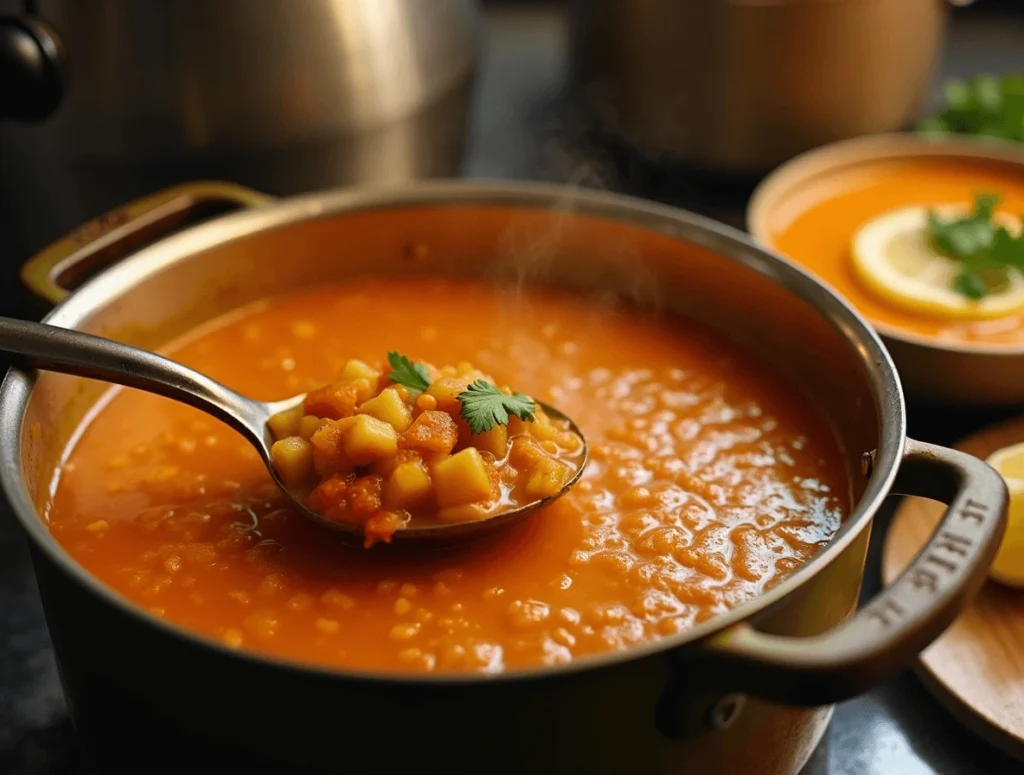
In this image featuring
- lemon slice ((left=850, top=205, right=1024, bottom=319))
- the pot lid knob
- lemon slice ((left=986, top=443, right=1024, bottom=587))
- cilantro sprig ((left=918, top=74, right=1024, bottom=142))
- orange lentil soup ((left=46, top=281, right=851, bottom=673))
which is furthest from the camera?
cilantro sprig ((left=918, top=74, right=1024, bottom=142))

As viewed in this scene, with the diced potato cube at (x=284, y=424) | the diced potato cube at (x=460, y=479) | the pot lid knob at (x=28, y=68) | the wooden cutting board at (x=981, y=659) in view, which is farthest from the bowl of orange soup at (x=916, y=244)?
the pot lid knob at (x=28, y=68)

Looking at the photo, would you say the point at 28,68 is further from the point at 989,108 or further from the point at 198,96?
the point at 989,108

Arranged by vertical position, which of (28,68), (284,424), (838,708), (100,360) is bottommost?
(838,708)

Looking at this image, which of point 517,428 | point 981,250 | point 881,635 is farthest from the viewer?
point 981,250

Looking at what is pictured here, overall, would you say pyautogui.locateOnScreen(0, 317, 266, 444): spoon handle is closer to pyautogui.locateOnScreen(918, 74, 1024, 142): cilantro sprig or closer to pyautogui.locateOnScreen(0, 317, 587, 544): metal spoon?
pyautogui.locateOnScreen(0, 317, 587, 544): metal spoon

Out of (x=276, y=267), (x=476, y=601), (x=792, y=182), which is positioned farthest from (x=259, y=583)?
(x=792, y=182)

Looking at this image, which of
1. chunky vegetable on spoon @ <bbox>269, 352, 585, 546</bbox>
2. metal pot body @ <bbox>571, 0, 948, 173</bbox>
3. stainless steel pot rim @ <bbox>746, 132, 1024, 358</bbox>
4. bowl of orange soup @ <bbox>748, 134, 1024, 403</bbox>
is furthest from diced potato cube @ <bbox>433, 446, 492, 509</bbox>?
metal pot body @ <bbox>571, 0, 948, 173</bbox>

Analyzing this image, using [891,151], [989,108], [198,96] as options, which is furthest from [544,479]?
[989,108]
